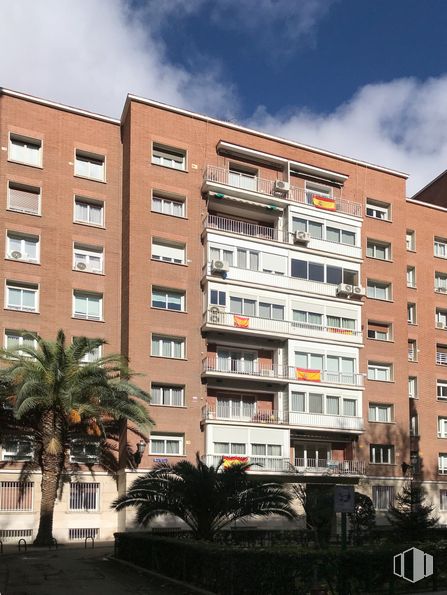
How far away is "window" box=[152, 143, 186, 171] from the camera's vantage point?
43281mm

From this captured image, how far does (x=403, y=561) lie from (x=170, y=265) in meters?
26.8

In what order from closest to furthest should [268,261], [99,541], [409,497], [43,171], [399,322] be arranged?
[409,497]
[99,541]
[43,171]
[268,261]
[399,322]

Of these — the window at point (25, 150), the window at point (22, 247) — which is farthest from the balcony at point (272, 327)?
the window at point (25, 150)

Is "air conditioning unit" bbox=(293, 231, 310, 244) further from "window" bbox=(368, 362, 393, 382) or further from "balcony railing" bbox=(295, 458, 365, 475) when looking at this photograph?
"balcony railing" bbox=(295, 458, 365, 475)

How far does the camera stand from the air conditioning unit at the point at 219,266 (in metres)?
41.8

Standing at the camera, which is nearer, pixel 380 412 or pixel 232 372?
pixel 232 372

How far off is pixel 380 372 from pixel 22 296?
69.1 feet

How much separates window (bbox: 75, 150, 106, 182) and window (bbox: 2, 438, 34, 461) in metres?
14.2

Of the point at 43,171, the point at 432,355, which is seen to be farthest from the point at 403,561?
the point at 432,355

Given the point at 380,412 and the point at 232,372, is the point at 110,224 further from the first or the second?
the point at 380,412

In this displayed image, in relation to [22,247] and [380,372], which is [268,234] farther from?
[22,247]

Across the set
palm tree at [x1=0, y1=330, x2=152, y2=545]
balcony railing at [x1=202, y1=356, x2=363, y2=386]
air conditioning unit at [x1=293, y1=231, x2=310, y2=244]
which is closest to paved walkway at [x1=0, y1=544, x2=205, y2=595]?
palm tree at [x1=0, y1=330, x2=152, y2=545]

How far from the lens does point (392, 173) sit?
50.4m

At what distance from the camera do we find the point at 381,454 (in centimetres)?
4541
